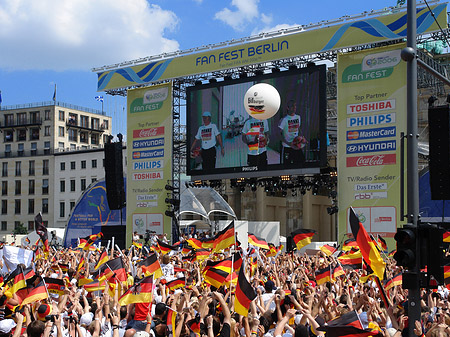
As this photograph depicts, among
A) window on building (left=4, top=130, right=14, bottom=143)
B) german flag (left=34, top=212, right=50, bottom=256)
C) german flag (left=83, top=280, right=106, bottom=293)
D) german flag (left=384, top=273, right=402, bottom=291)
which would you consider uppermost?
window on building (left=4, top=130, right=14, bottom=143)

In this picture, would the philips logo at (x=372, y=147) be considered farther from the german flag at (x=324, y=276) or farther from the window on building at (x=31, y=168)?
the window on building at (x=31, y=168)

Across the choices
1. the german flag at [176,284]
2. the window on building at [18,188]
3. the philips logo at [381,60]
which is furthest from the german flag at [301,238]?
the window on building at [18,188]

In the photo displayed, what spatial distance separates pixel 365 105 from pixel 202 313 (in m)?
21.7

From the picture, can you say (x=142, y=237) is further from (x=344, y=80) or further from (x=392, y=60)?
(x=392, y=60)

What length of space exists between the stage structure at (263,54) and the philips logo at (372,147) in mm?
4349

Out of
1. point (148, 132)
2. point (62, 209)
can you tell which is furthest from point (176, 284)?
point (62, 209)

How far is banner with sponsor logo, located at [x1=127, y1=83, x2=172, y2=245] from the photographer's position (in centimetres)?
3503

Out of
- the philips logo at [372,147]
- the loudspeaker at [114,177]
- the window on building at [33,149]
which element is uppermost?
the window on building at [33,149]

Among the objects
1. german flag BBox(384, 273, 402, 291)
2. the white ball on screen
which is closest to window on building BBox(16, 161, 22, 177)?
Result: the white ball on screen

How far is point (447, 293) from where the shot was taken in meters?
11.7

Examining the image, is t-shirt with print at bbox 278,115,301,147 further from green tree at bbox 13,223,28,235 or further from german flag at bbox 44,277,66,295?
green tree at bbox 13,223,28,235

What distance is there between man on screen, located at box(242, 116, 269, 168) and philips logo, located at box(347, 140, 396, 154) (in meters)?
4.09

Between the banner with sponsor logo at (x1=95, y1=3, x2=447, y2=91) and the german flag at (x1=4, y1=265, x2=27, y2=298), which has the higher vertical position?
the banner with sponsor logo at (x1=95, y1=3, x2=447, y2=91)

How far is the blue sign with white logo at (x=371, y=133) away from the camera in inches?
1089
